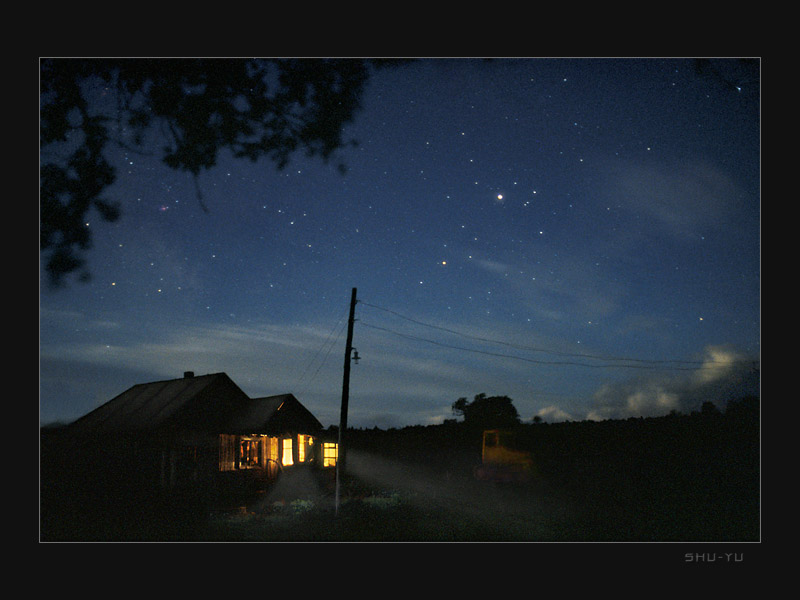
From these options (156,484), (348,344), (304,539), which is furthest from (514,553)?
(156,484)

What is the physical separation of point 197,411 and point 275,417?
2.79 m

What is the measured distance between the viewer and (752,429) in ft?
56.2

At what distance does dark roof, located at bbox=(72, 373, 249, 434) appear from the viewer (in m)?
18.4

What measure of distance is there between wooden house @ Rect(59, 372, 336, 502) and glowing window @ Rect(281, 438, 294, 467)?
38 millimetres

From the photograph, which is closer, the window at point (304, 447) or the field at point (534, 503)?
the field at point (534, 503)

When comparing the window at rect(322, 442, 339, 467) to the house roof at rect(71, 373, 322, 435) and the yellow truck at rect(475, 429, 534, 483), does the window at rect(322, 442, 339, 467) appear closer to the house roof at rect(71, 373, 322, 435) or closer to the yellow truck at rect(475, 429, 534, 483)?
the house roof at rect(71, 373, 322, 435)

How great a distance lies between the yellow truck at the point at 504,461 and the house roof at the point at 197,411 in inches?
280

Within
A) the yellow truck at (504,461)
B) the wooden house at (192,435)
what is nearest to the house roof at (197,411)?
the wooden house at (192,435)

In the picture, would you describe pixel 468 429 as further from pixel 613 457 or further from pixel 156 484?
pixel 156 484

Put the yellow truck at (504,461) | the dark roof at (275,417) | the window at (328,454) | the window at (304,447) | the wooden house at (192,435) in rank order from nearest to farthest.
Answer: the wooden house at (192,435) → the yellow truck at (504,461) → the dark roof at (275,417) → the window at (304,447) → the window at (328,454)

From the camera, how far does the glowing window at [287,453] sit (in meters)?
22.1

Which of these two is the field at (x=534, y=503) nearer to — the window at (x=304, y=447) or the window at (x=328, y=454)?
the window at (x=304, y=447)

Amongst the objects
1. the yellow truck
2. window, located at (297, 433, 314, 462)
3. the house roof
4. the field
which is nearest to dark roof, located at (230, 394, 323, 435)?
the house roof

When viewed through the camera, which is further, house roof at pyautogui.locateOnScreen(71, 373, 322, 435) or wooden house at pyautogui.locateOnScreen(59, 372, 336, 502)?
house roof at pyautogui.locateOnScreen(71, 373, 322, 435)
